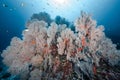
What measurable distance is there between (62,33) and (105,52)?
5.39 ft

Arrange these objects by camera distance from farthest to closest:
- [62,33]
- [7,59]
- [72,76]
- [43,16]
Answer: [43,16] < [7,59] < [62,33] < [72,76]

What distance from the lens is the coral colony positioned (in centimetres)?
513

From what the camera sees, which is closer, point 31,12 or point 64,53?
point 64,53

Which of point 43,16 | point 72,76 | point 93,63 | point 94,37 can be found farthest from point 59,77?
point 43,16

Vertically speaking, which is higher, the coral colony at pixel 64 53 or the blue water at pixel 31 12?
the blue water at pixel 31 12

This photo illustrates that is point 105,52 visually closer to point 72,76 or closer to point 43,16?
point 72,76

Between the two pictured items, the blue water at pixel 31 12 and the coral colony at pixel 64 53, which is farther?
the blue water at pixel 31 12

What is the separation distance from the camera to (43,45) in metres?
5.49

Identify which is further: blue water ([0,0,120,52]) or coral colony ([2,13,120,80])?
blue water ([0,0,120,52])

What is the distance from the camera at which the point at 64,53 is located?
17.4ft

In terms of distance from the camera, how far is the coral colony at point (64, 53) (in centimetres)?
513

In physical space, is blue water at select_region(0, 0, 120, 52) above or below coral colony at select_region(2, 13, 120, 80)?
above

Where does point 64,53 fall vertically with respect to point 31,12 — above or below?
below

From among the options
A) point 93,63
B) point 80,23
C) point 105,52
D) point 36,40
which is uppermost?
point 80,23
